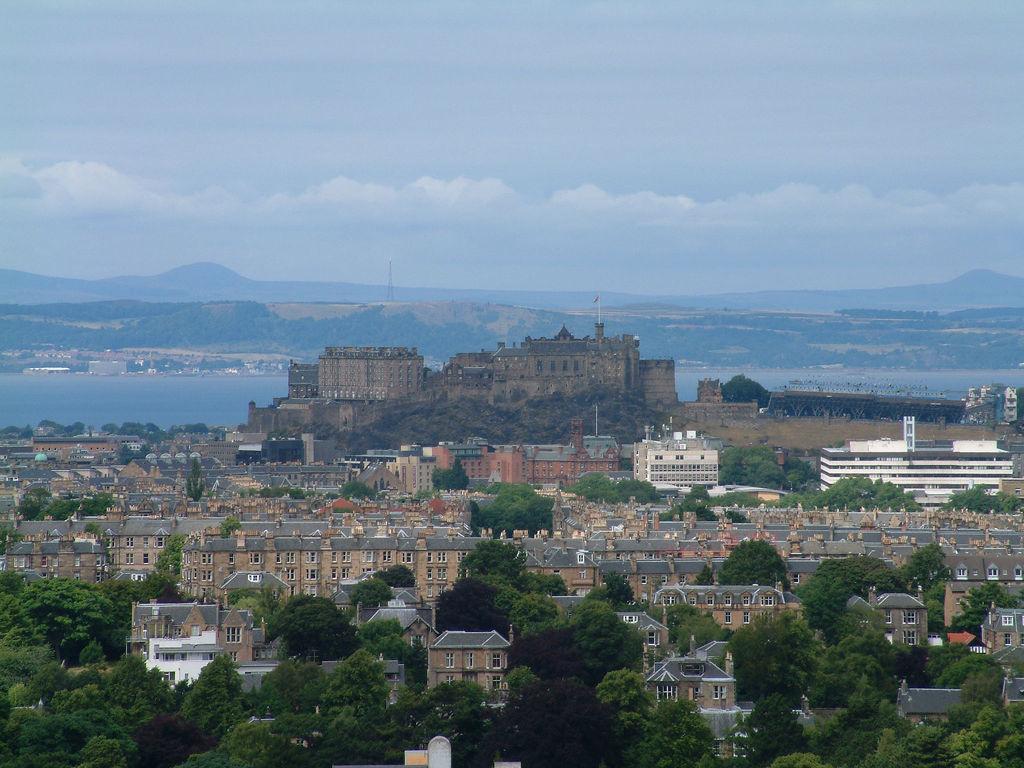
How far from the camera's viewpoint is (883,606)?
89.3m

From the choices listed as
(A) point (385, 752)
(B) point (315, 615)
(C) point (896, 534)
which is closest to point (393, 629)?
(B) point (315, 615)

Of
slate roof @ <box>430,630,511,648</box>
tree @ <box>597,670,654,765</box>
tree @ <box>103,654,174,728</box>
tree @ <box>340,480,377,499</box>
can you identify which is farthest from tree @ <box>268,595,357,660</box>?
tree @ <box>340,480,377,499</box>

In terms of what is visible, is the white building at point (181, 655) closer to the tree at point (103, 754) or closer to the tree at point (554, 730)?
the tree at point (103, 754)

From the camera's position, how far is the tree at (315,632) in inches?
3246

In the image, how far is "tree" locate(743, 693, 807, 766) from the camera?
70250 millimetres

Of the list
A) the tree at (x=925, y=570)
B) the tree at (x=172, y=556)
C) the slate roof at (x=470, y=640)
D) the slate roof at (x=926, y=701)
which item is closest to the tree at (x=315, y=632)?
the slate roof at (x=470, y=640)

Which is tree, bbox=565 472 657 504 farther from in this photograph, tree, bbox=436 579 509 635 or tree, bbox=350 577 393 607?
tree, bbox=436 579 509 635

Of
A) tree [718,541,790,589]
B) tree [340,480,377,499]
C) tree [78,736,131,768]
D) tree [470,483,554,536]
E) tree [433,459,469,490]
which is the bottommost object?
tree [433,459,469,490]

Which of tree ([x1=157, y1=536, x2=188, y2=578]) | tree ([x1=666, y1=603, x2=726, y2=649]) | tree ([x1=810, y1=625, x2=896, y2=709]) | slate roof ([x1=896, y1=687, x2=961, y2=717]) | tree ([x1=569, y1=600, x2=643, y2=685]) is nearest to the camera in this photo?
slate roof ([x1=896, y1=687, x2=961, y2=717])

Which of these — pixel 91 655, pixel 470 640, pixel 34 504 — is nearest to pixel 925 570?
pixel 470 640

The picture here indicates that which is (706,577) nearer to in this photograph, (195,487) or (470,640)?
(470,640)

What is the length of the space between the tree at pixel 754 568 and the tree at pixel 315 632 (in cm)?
1742

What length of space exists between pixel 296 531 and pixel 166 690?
101ft

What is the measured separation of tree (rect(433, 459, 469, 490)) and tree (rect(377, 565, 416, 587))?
85.8 m
